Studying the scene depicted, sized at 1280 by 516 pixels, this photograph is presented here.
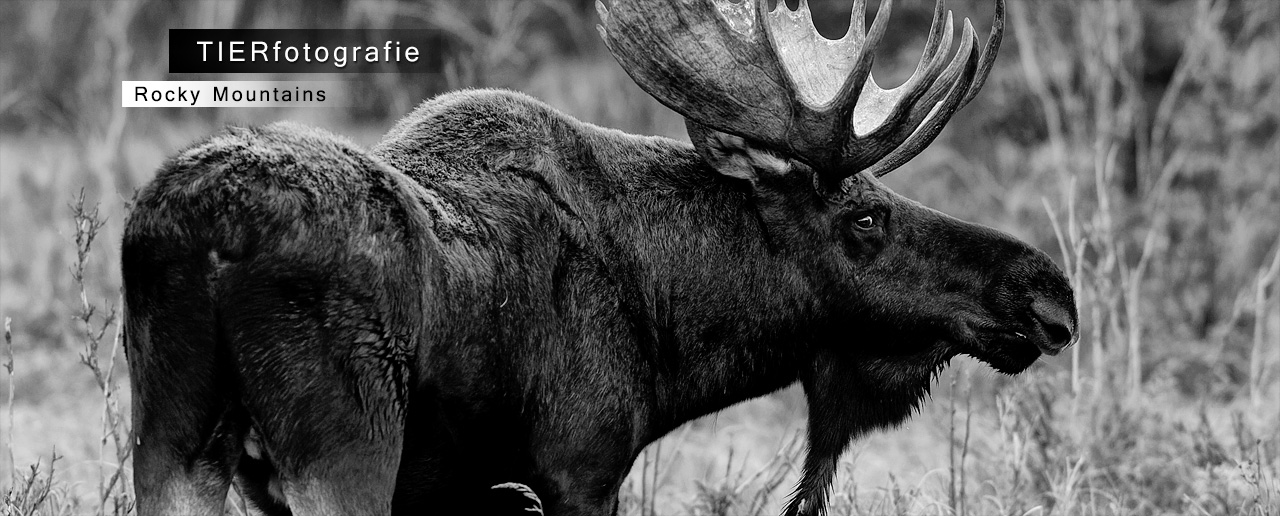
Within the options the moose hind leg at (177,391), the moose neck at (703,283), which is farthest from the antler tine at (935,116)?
the moose hind leg at (177,391)

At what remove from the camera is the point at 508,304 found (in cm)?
291

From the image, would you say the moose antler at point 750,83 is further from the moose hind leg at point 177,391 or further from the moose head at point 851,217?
the moose hind leg at point 177,391

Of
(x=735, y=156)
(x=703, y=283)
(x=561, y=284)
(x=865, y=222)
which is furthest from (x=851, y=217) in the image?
(x=561, y=284)

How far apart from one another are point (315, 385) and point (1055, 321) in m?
1.94

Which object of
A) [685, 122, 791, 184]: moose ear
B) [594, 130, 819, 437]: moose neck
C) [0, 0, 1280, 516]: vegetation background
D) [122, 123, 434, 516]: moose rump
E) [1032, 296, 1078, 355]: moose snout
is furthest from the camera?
[0, 0, 1280, 516]: vegetation background

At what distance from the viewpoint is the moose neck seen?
3240 millimetres

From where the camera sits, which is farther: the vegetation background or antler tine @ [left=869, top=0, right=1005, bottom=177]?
the vegetation background

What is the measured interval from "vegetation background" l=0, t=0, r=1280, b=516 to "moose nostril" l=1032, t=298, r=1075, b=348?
44 cm

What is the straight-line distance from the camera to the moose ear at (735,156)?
338cm

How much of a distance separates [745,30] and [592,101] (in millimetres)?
8348

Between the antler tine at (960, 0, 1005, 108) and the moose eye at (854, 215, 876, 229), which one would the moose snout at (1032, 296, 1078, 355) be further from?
the antler tine at (960, 0, 1005, 108)

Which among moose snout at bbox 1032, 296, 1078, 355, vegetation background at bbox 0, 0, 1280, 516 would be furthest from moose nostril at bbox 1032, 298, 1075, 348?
vegetation background at bbox 0, 0, 1280, 516

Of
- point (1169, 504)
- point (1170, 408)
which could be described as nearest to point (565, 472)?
point (1169, 504)

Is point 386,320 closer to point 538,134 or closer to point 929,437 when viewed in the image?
point 538,134
